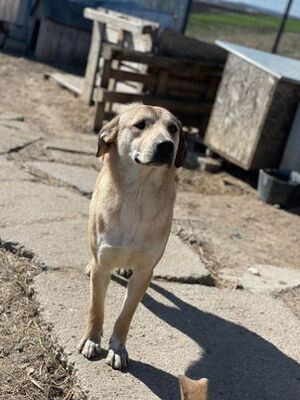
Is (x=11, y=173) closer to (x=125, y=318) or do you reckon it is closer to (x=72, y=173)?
(x=72, y=173)

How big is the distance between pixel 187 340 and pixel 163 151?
49.2 inches

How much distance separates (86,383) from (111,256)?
628 millimetres

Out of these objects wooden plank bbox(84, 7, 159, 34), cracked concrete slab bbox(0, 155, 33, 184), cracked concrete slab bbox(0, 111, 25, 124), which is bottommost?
cracked concrete slab bbox(0, 111, 25, 124)

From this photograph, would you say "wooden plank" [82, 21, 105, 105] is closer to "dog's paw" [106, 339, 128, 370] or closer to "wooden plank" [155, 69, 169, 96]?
"wooden plank" [155, 69, 169, 96]

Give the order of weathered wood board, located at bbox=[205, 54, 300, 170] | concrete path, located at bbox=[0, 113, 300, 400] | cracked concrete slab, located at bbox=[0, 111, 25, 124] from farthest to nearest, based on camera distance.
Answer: cracked concrete slab, located at bbox=[0, 111, 25, 124], weathered wood board, located at bbox=[205, 54, 300, 170], concrete path, located at bbox=[0, 113, 300, 400]

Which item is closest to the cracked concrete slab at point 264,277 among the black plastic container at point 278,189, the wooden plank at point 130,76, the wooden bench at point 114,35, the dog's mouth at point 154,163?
the black plastic container at point 278,189

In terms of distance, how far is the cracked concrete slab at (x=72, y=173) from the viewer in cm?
559

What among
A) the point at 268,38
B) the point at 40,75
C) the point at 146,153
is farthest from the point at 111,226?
the point at 268,38

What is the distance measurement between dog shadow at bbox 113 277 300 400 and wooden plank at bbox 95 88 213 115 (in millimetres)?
4226

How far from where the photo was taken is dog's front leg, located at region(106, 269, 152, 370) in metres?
3.02

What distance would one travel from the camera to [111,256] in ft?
9.73

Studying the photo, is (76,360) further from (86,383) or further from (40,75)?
(40,75)

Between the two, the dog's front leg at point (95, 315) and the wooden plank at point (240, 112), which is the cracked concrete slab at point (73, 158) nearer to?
the wooden plank at point (240, 112)

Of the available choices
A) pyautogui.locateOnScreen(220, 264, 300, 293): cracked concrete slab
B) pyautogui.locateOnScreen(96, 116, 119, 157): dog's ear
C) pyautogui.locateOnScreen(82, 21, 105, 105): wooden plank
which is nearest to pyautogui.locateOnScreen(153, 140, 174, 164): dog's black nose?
pyautogui.locateOnScreen(96, 116, 119, 157): dog's ear
